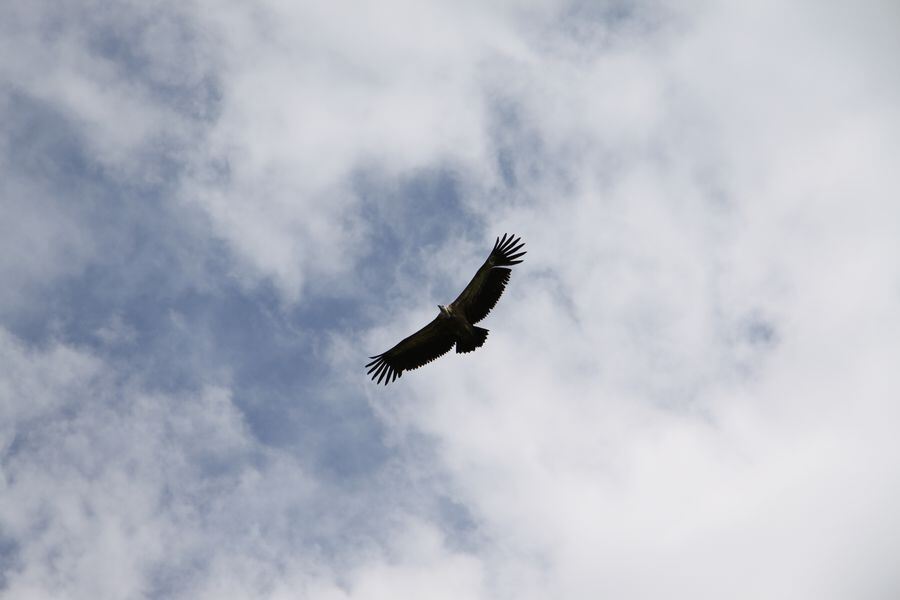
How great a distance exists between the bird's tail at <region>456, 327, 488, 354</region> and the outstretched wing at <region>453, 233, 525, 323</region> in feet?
1.54

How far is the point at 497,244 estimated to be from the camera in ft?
91.4

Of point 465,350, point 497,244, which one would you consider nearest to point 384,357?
point 465,350

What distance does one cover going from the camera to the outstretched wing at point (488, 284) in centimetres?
2784

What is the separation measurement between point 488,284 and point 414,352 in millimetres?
4318

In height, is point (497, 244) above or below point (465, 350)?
above

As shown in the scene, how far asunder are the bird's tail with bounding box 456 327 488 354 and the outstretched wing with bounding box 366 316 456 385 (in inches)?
23.1

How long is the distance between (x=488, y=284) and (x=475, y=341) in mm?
2348

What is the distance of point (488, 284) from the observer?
2822cm

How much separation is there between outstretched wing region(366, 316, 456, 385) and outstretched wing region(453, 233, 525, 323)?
139 centimetres

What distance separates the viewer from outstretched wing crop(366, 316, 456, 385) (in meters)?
Result: 29.5

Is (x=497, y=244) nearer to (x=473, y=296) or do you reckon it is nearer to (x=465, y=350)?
(x=473, y=296)

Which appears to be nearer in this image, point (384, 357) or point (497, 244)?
point (497, 244)

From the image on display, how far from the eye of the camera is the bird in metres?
27.9

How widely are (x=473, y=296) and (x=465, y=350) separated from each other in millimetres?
2189
